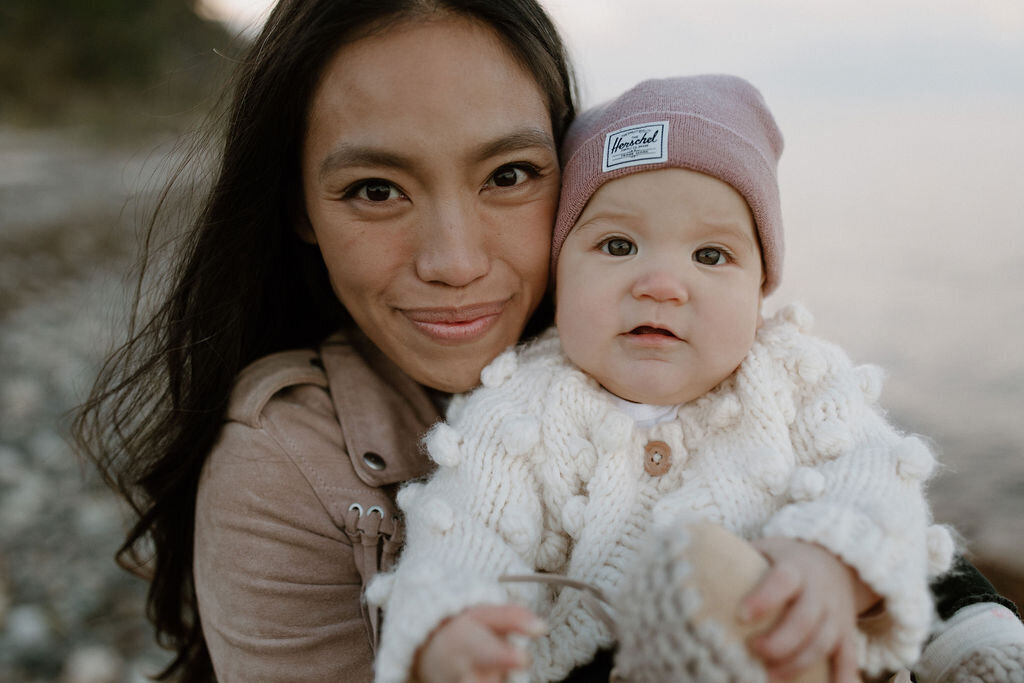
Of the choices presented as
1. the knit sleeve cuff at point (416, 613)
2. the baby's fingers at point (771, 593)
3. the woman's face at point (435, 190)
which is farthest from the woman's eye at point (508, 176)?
the baby's fingers at point (771, 593)

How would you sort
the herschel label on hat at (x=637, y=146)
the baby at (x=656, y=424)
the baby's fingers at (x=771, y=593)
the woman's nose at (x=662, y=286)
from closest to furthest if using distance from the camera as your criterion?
1. the baby's fingers at (x=771, y=593)
2. the baby at (x=656, y=424)
3. the woman's nose at (x=662, y=286)
4. the herschel label on hat at (x=637, y=146)

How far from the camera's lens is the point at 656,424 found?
5.52 feet

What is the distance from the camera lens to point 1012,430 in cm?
462

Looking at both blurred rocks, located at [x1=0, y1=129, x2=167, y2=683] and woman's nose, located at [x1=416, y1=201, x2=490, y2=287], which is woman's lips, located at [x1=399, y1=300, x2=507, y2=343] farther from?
blurred rocks, located at [x1=0, y1=129, x2=167, y2=683]

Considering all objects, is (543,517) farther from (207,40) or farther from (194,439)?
(207,40)

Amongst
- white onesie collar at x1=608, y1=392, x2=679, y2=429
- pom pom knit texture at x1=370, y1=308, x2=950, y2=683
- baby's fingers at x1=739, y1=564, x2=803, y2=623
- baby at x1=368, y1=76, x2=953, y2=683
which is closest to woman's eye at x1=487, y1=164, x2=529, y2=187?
baby at x1=368, y1=76, x2=953, y2=683

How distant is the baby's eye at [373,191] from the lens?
1.80 meters

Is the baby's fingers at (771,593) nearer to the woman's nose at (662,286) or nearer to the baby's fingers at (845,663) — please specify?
the baby's fingers at (845,663)

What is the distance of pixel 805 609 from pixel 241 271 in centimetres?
157

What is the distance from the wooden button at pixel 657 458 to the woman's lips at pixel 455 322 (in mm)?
465

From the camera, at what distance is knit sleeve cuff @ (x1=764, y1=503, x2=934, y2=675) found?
4.03ft

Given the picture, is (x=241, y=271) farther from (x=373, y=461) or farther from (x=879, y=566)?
(x=879, y=566)

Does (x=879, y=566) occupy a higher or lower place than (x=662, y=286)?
lower

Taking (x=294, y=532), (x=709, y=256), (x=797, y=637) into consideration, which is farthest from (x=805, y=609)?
(x=294, y=532)
